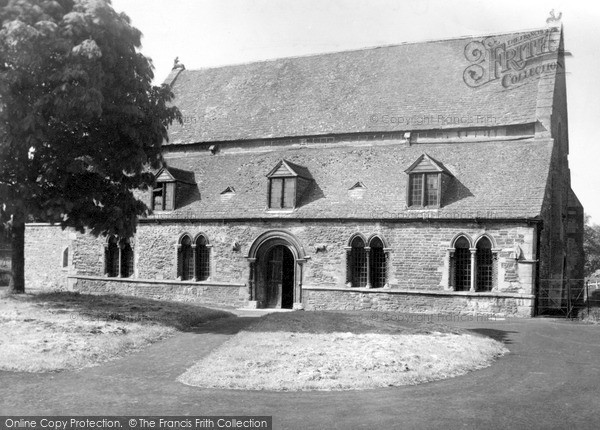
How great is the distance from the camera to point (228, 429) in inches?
346

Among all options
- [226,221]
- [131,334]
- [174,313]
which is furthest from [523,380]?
[226,221]

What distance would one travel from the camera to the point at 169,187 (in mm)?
29719

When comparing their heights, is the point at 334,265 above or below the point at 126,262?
above

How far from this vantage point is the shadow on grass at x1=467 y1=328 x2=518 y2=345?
55.9 feet

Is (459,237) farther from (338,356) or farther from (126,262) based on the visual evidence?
(126,262)

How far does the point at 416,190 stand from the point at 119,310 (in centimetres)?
1225

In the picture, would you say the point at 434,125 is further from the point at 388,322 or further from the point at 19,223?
the point at 19,223

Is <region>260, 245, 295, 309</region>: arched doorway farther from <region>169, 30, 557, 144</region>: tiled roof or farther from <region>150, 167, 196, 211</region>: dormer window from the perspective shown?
<region>169, 30, 557, 144</region>: tiled roof

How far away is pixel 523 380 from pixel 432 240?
40.4 ft

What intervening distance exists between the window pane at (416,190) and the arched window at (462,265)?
227 cm

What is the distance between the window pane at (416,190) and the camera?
82.1ft

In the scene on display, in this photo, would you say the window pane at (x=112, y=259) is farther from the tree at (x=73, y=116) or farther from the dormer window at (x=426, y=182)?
the dormer window at (x=426, y=182)

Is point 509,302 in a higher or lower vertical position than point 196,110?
lower

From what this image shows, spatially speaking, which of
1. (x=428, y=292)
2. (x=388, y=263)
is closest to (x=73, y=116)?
(x=388, y=263)
